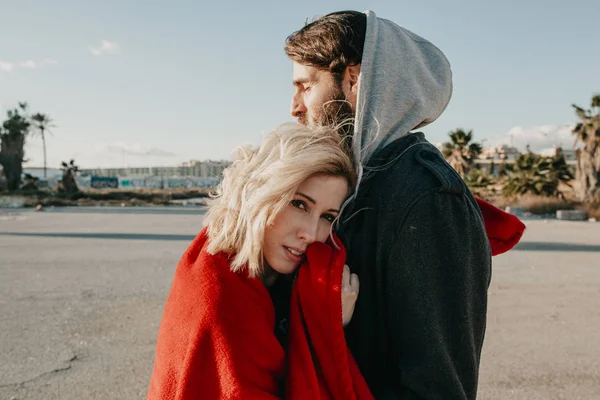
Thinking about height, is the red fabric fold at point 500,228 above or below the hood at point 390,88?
below

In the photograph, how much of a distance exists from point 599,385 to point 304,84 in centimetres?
368

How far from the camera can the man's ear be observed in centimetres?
179

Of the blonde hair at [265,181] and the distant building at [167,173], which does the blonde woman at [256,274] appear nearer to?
the blonde hair at [265,181]

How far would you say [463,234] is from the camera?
57.2 inches

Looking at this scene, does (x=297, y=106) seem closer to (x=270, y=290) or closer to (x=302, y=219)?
(x=302, y=219)

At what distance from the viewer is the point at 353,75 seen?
1.80 m

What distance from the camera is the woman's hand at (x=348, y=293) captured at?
151 cm

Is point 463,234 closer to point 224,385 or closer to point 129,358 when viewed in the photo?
point 224,385

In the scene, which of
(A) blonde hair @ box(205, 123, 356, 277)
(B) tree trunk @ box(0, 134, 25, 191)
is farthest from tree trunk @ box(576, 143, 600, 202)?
(B) tree trunk @ box(0, 134, 25, 191)

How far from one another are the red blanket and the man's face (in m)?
0.50

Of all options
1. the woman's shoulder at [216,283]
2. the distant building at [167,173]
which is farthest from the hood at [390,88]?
the distant building at [167,173]

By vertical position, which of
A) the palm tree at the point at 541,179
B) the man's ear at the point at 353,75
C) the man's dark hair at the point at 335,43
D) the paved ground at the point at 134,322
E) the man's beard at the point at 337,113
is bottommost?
the paved ground at the point at 134,322

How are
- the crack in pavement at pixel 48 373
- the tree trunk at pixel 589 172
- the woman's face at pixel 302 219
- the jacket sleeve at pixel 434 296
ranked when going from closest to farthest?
the jacket sleeve at pixel 434 296
the woman's face at pixel 302 219
the crack in pavement at pixel 48 373
the tree trunk at pixel 589 172

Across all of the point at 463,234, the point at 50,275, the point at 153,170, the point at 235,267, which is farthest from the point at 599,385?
the point at 153,170
